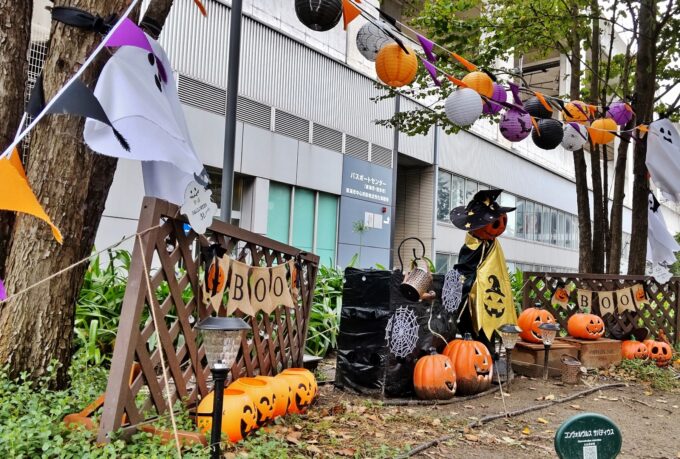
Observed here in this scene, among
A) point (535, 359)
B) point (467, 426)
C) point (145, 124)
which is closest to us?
point (145, 124)

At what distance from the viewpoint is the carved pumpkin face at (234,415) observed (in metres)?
3.56

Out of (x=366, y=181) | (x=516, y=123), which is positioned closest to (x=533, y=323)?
(x=516, y=123)

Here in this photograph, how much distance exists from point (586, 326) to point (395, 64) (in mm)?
4565

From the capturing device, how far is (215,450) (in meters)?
2.92

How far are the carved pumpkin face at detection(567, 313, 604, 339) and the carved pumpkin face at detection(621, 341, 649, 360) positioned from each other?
1.75 feet

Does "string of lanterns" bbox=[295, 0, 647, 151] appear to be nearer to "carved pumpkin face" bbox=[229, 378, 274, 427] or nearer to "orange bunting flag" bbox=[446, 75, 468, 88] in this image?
"orange bunting flag" bbox=[446, 75, 468, 88]

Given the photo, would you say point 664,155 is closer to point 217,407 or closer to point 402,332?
point 402,332

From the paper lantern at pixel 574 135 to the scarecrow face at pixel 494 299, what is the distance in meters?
3.13

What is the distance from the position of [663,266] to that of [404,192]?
539 inches

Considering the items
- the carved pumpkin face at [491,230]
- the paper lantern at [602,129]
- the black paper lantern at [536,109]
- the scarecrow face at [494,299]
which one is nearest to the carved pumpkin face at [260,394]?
the scarecrow face at [494,299]

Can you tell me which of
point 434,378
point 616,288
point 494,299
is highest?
point 616,288

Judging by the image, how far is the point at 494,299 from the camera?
6.33 meters

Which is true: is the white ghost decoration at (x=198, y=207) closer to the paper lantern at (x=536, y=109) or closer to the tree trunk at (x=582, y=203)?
the paper lantern at (x=536, y=109)

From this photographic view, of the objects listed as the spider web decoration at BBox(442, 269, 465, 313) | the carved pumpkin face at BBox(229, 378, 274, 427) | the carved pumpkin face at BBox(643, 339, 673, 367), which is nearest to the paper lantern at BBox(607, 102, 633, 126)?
the carved pumpkin face at BBox(643, 339, 673, 367)
